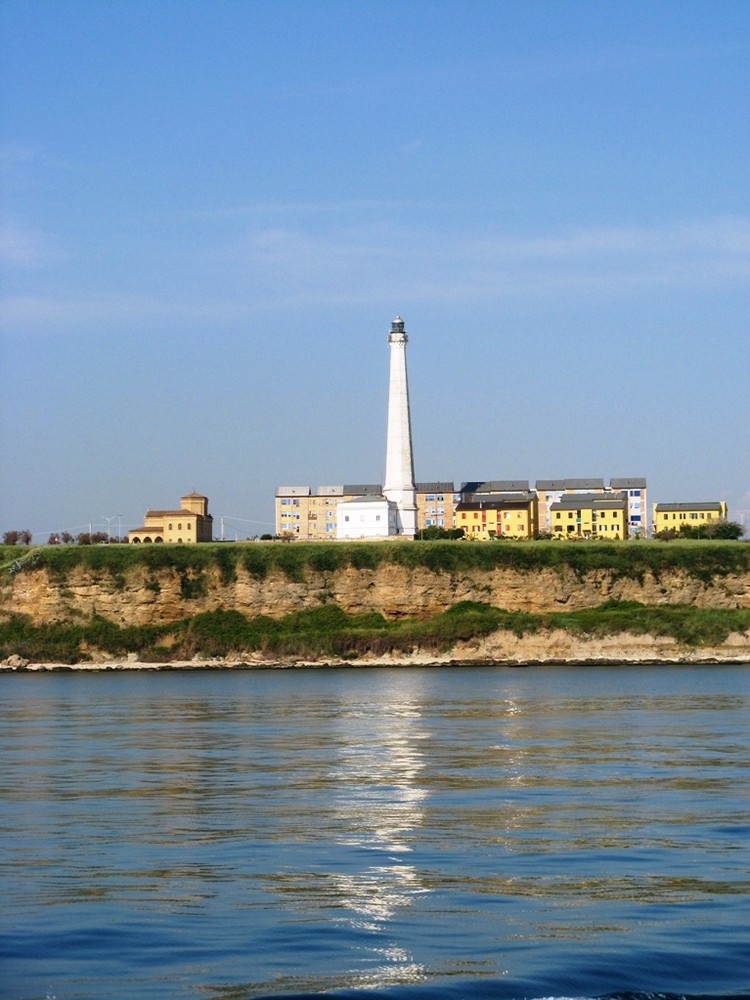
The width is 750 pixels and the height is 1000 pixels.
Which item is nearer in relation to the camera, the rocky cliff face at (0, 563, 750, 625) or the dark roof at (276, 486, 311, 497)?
the rocky cliff face at (0, 563, 750, 625)

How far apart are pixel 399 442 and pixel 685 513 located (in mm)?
63462

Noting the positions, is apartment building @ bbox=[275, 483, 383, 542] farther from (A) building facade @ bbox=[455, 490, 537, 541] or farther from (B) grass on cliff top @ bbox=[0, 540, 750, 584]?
(B) grass on cliff top @ bbox=[0, 540, 750, 584]

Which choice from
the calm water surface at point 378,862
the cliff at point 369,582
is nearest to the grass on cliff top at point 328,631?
→ the cliff at point 369,582

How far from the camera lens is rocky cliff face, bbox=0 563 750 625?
274 ft

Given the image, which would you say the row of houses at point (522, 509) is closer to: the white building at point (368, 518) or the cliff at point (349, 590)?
the white building at point (368, 518)

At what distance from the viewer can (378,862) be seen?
1562 cm

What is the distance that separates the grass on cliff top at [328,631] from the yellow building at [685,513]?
240 ft

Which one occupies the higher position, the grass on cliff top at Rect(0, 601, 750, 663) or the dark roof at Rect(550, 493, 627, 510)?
→ the dark roof at Rect(550, 493, 627, 510)

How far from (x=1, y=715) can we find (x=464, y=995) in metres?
34.4

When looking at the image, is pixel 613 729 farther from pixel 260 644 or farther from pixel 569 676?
pixel 260 644

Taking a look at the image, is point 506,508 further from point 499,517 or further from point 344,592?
point 344,592

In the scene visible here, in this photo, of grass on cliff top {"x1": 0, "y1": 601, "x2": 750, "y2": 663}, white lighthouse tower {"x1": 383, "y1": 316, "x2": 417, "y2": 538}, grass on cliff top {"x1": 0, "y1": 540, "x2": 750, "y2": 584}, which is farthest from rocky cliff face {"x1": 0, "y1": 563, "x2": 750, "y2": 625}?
white lighthouse tower {"x1": 383, "y1": 316, "x2": 417, "y2": 538}

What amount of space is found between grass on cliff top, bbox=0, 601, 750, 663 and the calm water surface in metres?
43.8

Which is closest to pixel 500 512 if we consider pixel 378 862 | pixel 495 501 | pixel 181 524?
pixel 495 501
